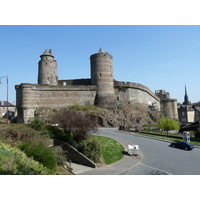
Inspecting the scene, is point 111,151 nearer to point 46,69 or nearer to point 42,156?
point 42,156

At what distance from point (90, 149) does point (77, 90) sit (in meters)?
28.7

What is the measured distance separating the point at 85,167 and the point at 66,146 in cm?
327

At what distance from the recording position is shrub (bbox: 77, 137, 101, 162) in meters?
16.1

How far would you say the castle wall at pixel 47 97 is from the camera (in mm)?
39688

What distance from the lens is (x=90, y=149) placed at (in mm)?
16750

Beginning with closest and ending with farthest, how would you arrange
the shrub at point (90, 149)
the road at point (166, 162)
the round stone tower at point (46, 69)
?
the road at point (166, 162) → the shrub at point (90, 149) → the round stone tower at point (46, 69)

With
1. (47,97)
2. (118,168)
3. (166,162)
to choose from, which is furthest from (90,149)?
(47,97)

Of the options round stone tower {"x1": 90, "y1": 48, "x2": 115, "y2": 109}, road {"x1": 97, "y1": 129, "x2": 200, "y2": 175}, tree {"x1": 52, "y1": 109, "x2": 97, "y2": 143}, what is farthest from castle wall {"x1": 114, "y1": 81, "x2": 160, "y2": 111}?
tree {"x1": 52, "y1": 109, "x2": 97, "y2": 143}

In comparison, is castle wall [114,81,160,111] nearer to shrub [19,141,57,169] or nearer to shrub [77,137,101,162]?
shrub [77,137,101,162]

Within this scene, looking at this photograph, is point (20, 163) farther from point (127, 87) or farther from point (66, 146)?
point (127, 87)

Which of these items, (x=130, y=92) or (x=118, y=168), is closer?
(x=118, y=168)

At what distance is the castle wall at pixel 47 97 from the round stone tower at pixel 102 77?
1662 mm

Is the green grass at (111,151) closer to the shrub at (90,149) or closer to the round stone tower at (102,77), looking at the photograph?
the shrub at (90,149)

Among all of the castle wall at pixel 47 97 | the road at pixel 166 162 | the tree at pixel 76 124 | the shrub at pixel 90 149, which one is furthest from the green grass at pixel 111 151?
the castle wall at pixel 47 97
